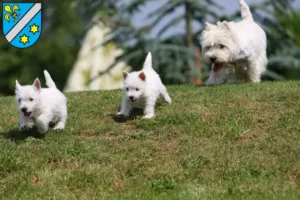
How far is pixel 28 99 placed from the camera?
9508mm

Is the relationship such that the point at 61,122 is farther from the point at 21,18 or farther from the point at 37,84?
the point at 21,18

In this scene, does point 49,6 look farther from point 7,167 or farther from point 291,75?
point 7,167

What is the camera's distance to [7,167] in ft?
29.0

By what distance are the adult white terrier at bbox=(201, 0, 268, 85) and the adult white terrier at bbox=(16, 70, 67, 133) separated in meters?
4.28

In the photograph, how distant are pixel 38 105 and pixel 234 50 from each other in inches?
211

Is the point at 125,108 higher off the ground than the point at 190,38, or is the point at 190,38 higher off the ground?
the point at 190,38

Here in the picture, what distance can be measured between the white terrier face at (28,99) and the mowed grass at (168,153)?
56 cm

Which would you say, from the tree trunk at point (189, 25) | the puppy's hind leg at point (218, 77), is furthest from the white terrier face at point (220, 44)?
the tree trunk at point (189, 25)

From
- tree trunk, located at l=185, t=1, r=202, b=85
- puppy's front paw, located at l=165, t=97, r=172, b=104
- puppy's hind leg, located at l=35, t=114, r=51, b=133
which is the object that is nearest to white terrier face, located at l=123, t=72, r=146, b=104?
puppy's front paw, located at l=165, t=97, r=172, b=104

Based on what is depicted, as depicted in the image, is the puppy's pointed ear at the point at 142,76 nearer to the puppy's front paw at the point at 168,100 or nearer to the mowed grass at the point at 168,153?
the mowed grass at the point at 168,153

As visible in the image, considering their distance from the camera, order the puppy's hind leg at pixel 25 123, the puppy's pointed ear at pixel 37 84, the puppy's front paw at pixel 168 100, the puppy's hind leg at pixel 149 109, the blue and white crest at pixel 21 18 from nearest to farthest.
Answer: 1. the puppy's pointed ear at pixel 37 84
2. the puppy's hind leg at pixel 25 123
3. the puppy's hind leg at pixel 149 109
4. the puppy's front paw at pixel 168 100
5. the blue and white crest at pixel 21 18

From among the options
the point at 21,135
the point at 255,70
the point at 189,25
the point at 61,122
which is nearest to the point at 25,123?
the point at 21,135

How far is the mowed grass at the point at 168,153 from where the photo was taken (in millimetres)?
8250

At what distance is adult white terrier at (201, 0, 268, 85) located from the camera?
1346 cm
